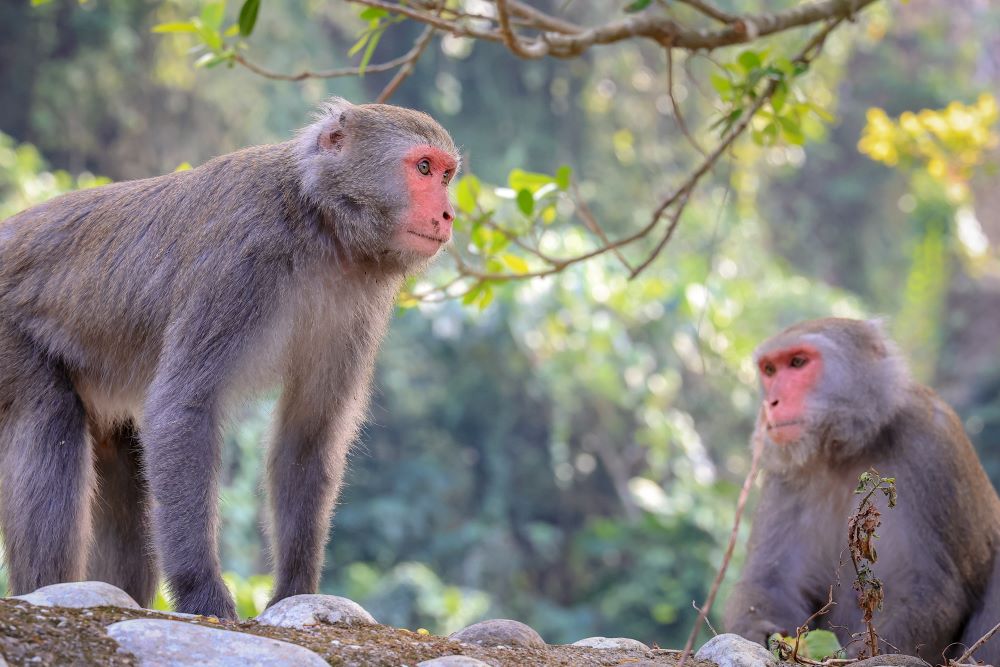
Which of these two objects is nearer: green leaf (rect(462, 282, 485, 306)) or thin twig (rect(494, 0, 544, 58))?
thin twig (rect(494, 0, 544, 58))

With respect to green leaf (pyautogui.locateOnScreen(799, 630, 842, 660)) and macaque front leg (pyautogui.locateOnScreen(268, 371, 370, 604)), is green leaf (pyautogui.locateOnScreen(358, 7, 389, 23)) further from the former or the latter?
green leaf (pyautogui.locateOnScreen(799, 630, 842, 660))

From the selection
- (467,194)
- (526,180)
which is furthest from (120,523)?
(526,180)

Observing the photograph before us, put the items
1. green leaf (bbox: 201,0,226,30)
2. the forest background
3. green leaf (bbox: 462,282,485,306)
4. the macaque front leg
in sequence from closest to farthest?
1. the macaque front leg
2. green leaf (bbox: 201,0,226,30)
3. green leaf (bbox: 462,282,485,306)
4. the forest background

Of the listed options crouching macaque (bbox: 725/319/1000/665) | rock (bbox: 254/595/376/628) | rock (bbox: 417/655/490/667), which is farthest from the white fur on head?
rock (bbox: 417/655/490/667)

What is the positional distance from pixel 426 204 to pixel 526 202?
0.59 metres

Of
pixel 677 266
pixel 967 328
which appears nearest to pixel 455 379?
pixel 677 266

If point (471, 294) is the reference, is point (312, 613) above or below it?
below

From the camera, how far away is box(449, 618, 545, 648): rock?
315cm

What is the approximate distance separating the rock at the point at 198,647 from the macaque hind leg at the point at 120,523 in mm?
1477

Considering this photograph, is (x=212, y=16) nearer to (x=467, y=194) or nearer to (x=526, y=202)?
(x=467, y=194)

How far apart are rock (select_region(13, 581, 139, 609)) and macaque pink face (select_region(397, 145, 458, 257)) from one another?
1.37 metres

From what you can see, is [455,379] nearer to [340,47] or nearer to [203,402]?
[340,47]

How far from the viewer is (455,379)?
1343 centimetres

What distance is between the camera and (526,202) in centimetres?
420
